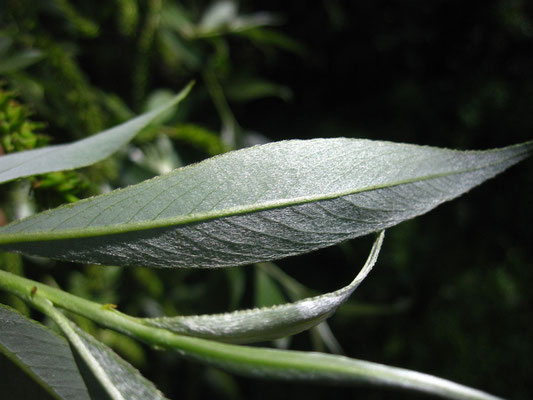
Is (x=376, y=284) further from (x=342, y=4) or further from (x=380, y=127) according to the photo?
(x=342, y=4)

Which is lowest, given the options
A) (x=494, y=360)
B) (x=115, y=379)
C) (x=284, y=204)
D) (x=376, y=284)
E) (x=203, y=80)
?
(x=115, y=379)

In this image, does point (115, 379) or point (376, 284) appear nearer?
point (115, 379)

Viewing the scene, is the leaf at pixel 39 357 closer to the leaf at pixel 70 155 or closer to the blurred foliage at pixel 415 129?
the leaf at pixel 70 155

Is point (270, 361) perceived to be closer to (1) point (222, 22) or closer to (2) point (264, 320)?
(2) point (264, 320)

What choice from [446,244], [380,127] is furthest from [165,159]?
[446,244]

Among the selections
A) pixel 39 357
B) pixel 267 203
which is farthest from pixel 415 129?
pixel 39 357

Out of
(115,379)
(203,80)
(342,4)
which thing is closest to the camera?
(115,379)
